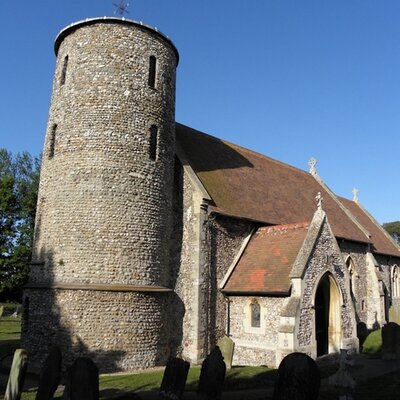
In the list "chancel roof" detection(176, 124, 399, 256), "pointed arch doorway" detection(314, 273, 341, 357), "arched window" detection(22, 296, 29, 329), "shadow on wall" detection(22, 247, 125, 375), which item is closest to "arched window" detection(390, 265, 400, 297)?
"chancel roof" detection(176, 124, 399, 256)

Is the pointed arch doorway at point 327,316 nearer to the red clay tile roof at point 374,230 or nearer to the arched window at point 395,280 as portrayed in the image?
the red clay tile roof at point 374,230

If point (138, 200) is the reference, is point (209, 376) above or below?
below

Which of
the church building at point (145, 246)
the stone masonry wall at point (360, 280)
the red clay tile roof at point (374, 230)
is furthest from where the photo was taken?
the red clay tile roof at point (374, 230)

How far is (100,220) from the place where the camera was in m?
14.0

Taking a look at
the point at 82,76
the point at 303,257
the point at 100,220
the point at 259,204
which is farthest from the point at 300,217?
the point at 82,76

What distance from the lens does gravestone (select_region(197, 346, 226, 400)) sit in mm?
7645

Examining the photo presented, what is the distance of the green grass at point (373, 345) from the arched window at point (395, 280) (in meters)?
11.3

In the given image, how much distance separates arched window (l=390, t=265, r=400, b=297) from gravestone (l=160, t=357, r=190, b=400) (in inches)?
946

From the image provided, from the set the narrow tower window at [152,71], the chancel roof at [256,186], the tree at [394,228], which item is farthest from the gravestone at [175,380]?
the tree at [394,228]

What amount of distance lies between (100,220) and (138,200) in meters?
1.56

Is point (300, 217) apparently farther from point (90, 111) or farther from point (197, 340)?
point (90, 111)

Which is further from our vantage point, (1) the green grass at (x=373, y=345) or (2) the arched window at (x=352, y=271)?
(2) the arched window at (x=352, y=271)

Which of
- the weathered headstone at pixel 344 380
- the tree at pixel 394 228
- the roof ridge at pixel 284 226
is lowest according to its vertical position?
the weathered headstone at pixel 344 380

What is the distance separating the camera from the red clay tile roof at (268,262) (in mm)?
15141
